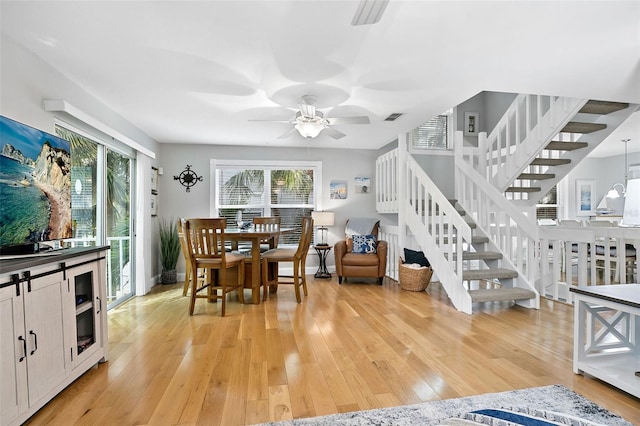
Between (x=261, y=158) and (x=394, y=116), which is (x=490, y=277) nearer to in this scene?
(x=394, y=116)

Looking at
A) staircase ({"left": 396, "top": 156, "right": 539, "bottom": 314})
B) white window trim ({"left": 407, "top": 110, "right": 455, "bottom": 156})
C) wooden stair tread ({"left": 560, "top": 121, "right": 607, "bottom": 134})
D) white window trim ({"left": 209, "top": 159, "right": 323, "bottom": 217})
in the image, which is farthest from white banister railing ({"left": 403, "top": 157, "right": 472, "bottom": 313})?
white window trim ({"left": 209, "top": 159, "right": 323, "bottom": 217})

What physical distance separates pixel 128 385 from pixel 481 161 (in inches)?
196

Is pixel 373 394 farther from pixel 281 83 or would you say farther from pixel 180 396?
pixel 281 83

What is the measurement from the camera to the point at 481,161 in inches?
195

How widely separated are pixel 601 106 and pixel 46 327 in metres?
5.25

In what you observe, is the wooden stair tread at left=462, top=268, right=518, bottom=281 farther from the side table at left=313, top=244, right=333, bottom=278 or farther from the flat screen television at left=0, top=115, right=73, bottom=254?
the flat screen television at left=0, top=115, right=73, bottom=254

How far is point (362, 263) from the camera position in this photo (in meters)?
5.02

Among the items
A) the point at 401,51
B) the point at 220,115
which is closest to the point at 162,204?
the point at 220,115

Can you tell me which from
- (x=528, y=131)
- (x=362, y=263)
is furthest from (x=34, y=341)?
(x=528, y=131)

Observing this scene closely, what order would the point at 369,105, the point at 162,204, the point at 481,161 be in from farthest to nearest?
1. the point at 162,204
2. the point at 481,161
3. the point at 369,105

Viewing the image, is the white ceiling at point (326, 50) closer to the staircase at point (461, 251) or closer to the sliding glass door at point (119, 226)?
the sliding glass door at point (119, 226)

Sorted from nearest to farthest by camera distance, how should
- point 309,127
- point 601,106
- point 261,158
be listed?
point 309,127 → point 601,106 → point 261,158

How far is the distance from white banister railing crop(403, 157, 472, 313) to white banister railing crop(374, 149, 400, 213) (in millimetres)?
328

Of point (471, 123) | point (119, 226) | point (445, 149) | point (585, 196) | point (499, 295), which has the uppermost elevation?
point (471, 123)
